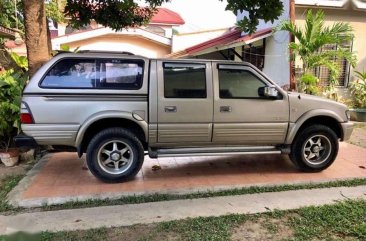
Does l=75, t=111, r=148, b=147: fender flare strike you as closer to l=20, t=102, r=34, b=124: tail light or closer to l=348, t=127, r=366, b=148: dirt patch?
l=20, t=102, r=34, b=124: tail light

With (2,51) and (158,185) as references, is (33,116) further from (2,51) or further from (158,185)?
(2,51)

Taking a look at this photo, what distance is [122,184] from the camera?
5.11 meters

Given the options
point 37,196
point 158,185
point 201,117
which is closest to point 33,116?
point 37,196

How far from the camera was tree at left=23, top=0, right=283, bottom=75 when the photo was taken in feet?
→ 14.6

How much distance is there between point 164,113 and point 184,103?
0.32m

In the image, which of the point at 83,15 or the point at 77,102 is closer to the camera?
the point at 77,102

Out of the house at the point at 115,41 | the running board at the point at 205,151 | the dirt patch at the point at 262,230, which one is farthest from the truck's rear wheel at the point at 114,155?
the house at the point at 115,41

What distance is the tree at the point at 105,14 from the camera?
14.6 ft

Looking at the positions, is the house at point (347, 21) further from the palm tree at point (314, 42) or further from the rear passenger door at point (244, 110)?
the rear passenger door at point (244, 110)

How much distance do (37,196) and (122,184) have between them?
112 cm

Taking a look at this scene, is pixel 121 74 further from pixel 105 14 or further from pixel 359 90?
pixel 359 90

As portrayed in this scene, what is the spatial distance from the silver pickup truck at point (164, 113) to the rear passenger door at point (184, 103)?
0.05 feet

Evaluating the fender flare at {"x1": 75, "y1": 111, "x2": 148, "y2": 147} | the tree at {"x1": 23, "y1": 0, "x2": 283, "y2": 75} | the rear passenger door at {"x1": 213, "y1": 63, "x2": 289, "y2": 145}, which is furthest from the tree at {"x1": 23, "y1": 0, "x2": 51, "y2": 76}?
the rear passenger door at {"x1": 213, "y1": 63, "x2": 289, "y2": 145}

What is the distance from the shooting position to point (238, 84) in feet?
17.9
